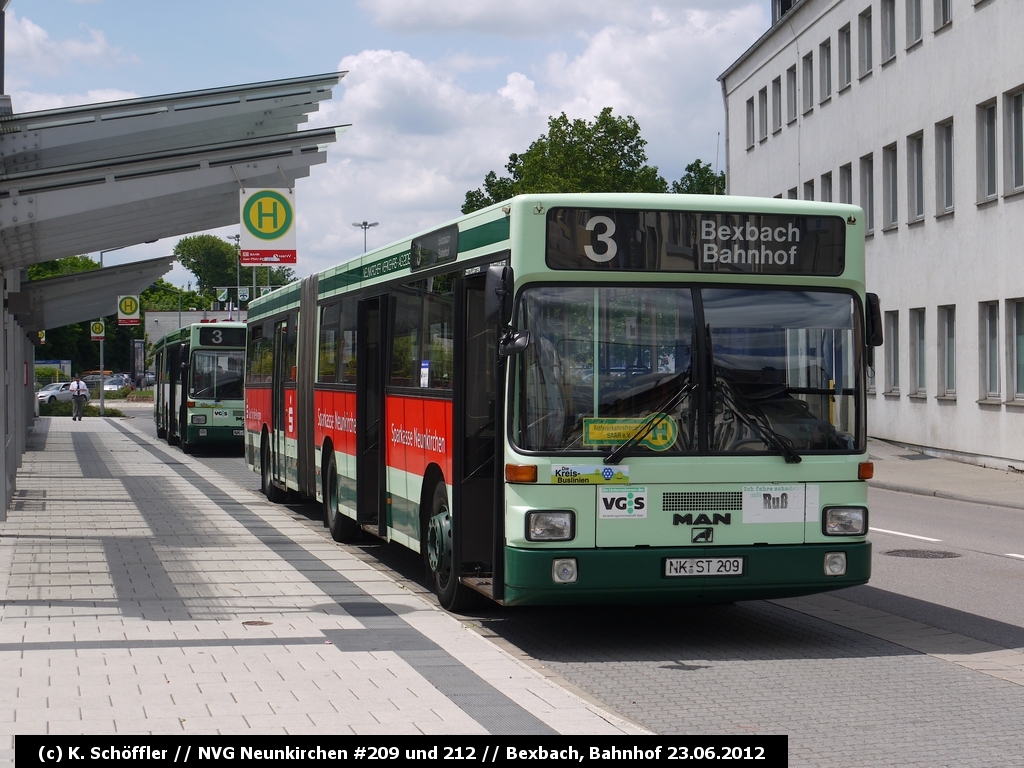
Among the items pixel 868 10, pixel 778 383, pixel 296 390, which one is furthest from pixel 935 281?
pixel 778 383

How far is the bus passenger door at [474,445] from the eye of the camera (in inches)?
377

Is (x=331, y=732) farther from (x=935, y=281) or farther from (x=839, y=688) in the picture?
(x=935, y=281)

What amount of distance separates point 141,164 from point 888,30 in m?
24.6

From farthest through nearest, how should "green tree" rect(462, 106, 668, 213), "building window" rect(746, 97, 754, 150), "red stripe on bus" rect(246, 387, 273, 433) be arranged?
"green tree" rect(462, 106, 668, 213), "building window" rect(746, 97, 754, 150), "red stripe on bus" rect(246, 387, 273, 433)

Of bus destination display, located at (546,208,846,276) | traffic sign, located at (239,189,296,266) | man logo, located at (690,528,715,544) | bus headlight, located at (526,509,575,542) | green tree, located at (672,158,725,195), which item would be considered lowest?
man logo, located at (690,528,715,544)

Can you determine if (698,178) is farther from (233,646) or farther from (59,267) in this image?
(233,646)

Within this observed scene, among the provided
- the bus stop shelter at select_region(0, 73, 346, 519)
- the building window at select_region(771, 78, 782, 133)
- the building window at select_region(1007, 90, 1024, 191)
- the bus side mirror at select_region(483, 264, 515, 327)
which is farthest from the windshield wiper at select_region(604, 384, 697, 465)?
the building window at select_region(771, 78, 782, 133)

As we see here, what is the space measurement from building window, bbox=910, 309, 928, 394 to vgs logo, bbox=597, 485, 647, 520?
24.8m

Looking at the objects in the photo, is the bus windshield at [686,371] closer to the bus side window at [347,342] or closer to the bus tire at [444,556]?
the bus tire at [444,556]

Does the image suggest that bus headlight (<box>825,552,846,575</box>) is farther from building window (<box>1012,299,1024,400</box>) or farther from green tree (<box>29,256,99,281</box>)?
green tree (<box>29,256,99,281</box>)

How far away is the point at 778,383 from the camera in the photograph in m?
8.87

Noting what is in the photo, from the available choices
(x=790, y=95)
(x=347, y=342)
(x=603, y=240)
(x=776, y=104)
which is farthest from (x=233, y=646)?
(x=776, y=104)

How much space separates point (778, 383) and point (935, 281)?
23.1 metres

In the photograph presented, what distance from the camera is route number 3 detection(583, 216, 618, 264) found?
28.9 feet
